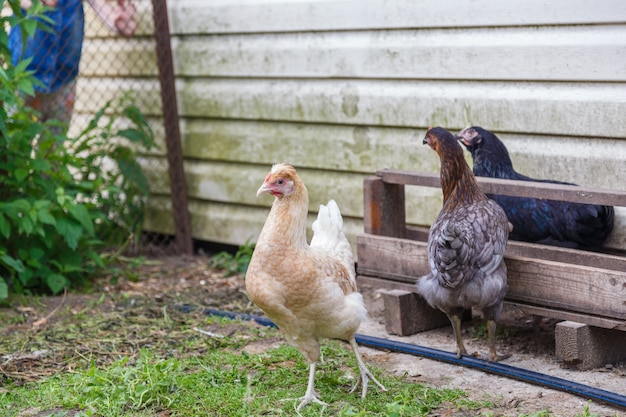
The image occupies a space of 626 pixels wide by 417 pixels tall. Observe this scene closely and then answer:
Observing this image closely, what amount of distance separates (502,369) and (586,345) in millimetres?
415

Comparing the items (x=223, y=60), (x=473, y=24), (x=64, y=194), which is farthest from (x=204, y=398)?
(x=223, y=60)

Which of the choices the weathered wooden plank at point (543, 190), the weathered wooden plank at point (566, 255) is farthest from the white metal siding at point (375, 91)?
the weathered wooden plank at point (543, 190)

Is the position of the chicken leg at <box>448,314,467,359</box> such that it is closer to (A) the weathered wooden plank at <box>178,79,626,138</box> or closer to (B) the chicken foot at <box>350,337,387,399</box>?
(B) the chicken foot at <box>350,337,387,399</box>

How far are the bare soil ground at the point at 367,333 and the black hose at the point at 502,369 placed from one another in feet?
0.09

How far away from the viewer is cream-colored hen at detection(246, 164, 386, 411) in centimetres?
374

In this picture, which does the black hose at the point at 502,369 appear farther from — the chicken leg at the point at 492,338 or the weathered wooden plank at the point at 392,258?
the weathered wooden plank at the point at 392,258

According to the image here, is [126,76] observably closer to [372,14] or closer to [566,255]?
[372,14]

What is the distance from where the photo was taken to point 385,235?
514cm

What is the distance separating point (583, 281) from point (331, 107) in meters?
2.43

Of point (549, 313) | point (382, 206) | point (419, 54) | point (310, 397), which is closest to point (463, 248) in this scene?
point (549, 313)

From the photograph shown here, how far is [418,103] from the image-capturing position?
5.45 m

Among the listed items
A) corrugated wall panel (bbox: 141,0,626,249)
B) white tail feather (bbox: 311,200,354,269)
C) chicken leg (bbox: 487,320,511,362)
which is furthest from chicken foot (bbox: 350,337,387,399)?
corrugated wall panel (bbox: 141,0,626,249)

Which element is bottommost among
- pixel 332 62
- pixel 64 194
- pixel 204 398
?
pixel 204 398

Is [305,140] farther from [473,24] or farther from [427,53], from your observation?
[473,24]
